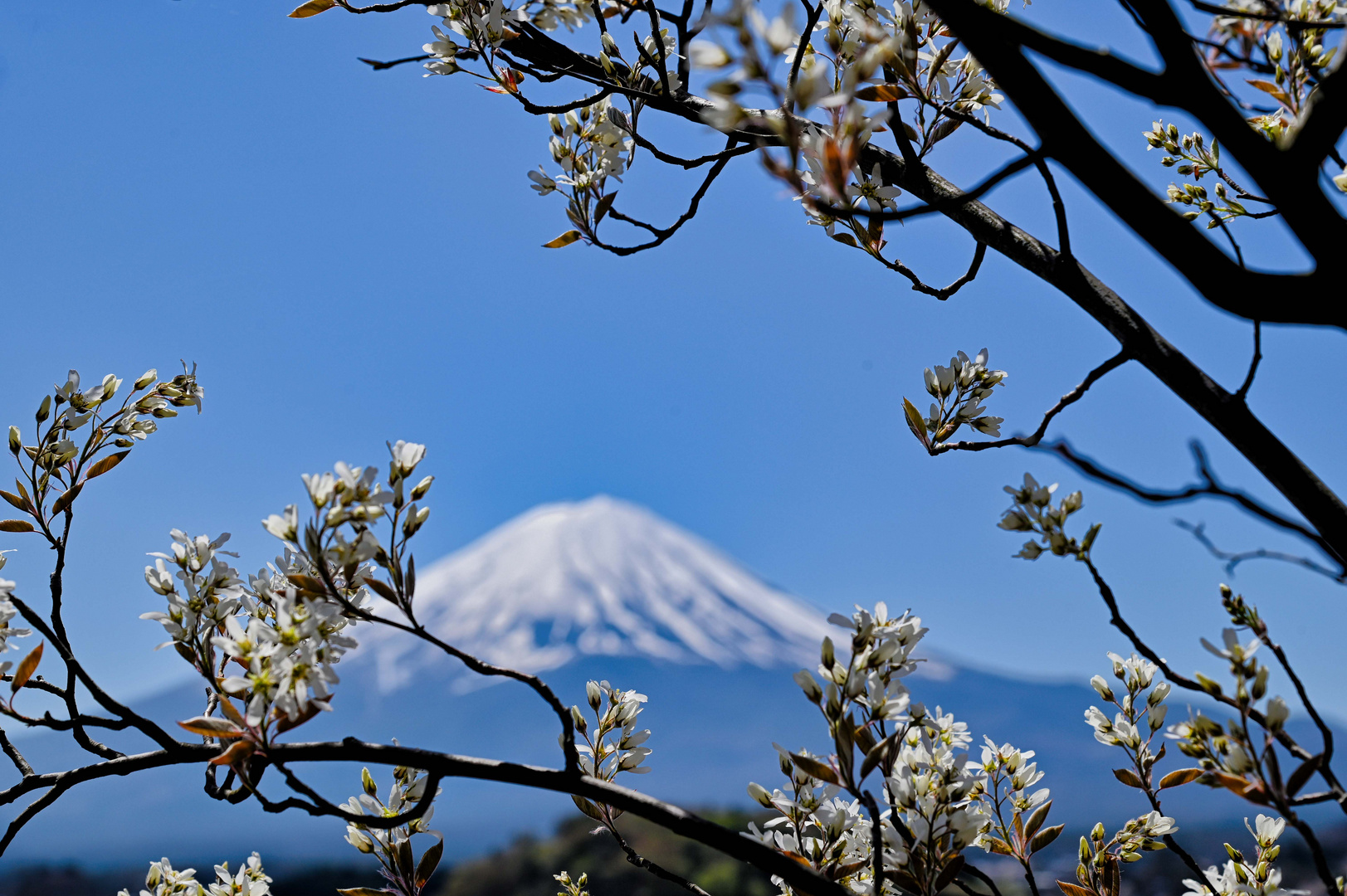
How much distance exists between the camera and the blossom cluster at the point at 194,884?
Answer: 4.21 feet

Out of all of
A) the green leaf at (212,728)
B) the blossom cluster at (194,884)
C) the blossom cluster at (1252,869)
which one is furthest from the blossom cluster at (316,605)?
the blossom cluster at (1252,869)

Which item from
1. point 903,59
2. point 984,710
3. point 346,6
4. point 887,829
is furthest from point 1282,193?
point 984,710

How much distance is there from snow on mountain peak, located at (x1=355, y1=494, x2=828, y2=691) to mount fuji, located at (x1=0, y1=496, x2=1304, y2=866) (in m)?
0.20

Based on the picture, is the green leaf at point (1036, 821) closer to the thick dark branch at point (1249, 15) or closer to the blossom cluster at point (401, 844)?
the blossom cluster at point (401, 844)

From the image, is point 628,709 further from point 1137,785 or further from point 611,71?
point 611,71

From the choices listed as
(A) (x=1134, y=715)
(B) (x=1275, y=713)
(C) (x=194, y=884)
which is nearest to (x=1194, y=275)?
(B) (x=1275, y=713)

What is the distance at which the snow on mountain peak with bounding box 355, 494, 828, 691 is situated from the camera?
210 feet

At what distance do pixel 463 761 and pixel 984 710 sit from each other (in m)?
82.5

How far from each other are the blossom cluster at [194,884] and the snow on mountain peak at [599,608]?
190ft

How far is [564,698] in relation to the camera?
197 ft

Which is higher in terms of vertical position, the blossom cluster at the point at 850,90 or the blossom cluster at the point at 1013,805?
the blossom cluster at the point at 850,90

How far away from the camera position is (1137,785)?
122 centimetres

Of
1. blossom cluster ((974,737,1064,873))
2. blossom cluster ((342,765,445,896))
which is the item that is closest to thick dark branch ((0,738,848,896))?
blossom cluster ((342,765,445,896))

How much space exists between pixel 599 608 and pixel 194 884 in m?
69.8
